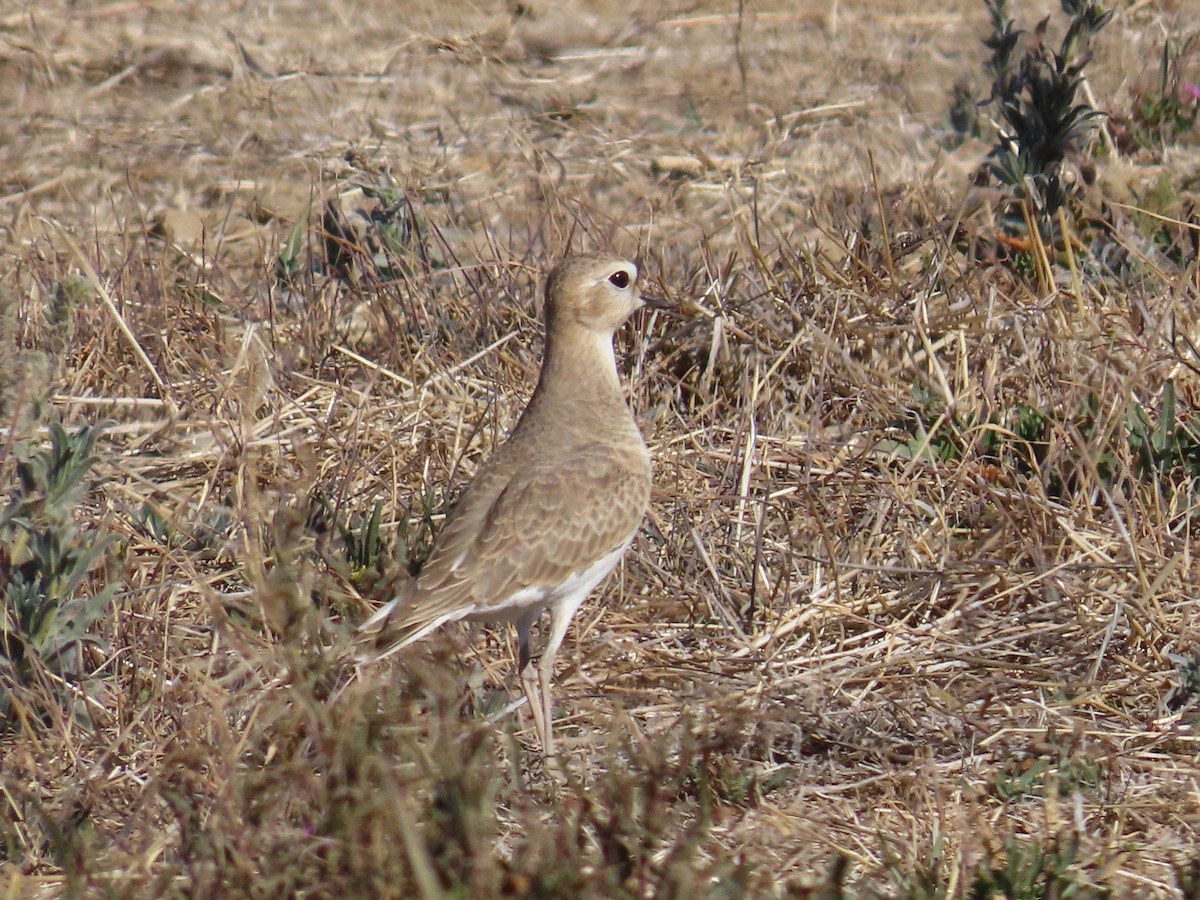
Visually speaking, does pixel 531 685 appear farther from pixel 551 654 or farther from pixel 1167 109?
pixel 1167 109

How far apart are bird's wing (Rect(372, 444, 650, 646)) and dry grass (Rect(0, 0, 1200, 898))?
0.63 feet

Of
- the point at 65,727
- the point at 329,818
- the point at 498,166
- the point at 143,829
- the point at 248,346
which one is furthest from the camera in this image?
the point at 498,166

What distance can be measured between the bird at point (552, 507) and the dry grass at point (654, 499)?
0.59 ft

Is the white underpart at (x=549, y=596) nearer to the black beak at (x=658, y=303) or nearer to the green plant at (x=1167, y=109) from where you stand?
the black beak at (x=658, y=303)

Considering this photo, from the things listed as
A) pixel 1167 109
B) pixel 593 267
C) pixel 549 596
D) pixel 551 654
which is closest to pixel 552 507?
pixel 549 596

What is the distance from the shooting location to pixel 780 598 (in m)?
4.58

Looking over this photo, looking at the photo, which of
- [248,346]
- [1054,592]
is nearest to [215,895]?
[1054,592]

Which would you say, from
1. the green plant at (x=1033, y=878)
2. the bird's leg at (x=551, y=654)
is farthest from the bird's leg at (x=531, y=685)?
the green plant at (x=1033, y=878)

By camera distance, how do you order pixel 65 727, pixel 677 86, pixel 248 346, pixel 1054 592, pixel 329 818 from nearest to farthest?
pixel 329 818, pixel 65 727, pixel 1054 592, pixel 248 346, pixel 677 86

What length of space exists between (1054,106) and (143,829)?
3797 millimetres

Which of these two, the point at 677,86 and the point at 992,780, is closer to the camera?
the point at 992,780

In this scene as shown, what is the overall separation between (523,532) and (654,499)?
91cm

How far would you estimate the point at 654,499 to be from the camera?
4.96m

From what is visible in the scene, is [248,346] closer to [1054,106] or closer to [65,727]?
[65,727]
